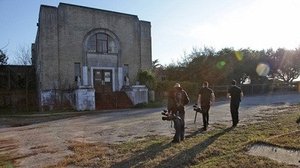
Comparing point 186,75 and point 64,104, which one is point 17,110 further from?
point 186,75

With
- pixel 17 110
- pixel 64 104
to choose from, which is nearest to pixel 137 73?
pixel 64 104

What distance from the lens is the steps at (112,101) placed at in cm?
2625

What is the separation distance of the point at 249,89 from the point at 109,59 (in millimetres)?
18996

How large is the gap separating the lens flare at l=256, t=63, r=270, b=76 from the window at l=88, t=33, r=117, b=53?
20870 millimetres

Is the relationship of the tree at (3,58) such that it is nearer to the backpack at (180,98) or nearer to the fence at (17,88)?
the fence at (17,88)

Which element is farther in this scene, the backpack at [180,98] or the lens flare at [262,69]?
the lens flare at [262,69]

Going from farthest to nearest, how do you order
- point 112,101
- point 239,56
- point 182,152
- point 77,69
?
point 239,56 → point 77,69 → point 112,101 → point 182,152

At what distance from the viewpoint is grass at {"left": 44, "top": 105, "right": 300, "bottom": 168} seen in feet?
22.6

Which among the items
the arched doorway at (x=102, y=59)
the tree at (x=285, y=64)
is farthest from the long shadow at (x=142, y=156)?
the tree at (x=285, y=64)

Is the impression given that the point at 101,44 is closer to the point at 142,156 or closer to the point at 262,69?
the point at 262,69

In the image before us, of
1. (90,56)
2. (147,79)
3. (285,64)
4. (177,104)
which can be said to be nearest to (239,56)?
(285,64)

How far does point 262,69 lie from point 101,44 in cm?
2356

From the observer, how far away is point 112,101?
27.3 metres

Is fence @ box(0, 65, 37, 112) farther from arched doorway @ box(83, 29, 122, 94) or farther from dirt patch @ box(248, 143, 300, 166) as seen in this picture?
dirt patch @ box(248, 143, 300, 166)
